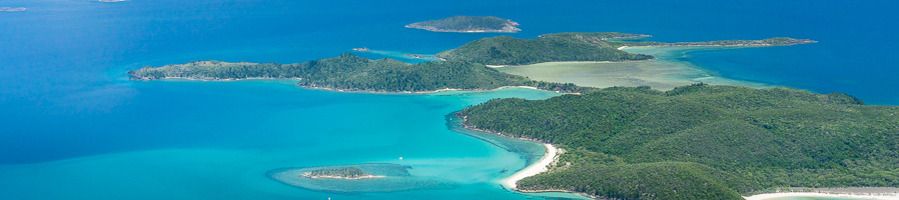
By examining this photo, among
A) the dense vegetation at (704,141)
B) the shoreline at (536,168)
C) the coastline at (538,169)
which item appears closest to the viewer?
the dense vegetation at (704,141)

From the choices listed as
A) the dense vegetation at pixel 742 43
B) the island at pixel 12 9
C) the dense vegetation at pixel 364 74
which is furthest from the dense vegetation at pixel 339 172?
the island at pixel 12 9

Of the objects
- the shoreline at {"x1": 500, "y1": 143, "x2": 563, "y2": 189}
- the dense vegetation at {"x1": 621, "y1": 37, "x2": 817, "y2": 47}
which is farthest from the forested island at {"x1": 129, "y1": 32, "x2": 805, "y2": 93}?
the shoreline at {"x1": 500, "y1": 143, "x2": 563, "y2": 189}

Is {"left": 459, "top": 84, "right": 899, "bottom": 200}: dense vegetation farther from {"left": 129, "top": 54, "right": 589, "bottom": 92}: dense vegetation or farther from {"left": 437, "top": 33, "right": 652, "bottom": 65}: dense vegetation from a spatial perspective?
{"left": 437, "top": 33, "right": 652, "bottom": 65}: dense vegetation

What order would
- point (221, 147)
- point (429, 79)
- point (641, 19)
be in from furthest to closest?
point (641, 19), point (429, 79), point (221, 147)

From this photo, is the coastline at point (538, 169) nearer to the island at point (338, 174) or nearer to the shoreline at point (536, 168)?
the shoreline at point (536, 168)

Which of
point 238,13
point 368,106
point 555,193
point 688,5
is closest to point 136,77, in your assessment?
point 368,106

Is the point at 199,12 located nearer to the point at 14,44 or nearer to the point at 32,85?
the point at 14,44
